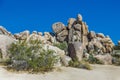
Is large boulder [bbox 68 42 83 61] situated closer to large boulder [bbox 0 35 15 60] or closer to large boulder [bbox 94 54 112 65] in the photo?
large boulder [bbox 94 54 112 65]

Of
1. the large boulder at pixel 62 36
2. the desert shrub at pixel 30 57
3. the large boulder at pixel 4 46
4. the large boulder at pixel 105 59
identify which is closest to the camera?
the desert shrub at pixel 30 57

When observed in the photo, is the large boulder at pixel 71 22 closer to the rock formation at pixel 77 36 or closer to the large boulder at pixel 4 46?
the rock formation at pixel 77 36

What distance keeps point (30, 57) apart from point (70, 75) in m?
3.44

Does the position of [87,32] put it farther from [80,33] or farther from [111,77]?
[111,77]

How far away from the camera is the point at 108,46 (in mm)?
44875

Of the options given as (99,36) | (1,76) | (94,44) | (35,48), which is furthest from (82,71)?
(99,36)

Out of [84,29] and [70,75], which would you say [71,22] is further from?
[70,75]

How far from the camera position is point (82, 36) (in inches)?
1871

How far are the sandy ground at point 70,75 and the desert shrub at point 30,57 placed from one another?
88cm

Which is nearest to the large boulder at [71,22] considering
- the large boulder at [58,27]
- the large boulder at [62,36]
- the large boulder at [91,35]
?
the large boulder at [58,27]

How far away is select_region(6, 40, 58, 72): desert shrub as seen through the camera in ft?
84.9

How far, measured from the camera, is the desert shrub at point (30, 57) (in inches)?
1019

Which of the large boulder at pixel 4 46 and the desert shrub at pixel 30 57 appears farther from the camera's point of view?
the large boulder at pixel 4 46

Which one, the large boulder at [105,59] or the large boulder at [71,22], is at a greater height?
the large boulder at [71,22]
